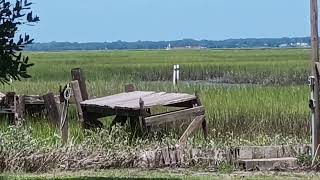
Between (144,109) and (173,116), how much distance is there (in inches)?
30.2

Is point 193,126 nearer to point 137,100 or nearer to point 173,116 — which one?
point 173,116

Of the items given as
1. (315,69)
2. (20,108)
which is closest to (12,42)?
(315,69)

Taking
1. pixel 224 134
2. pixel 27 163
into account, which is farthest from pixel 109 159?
pixel 224 134

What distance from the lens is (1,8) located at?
5.35 meters

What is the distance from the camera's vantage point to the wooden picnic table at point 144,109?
11.0m

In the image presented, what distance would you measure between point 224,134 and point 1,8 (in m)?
7.88

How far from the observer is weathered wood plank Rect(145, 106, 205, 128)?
36.1 feet

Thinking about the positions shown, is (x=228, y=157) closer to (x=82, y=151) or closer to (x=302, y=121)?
(x=82, y=151)

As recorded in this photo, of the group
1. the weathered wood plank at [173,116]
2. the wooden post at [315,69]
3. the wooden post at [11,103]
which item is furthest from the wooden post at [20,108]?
the wooden post at [315,69]

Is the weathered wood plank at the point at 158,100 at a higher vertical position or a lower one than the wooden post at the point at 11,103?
higher

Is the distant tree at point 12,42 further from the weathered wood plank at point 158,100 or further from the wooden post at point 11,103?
the wooden post at point 11,103

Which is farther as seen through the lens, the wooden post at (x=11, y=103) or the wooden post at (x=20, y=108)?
the wooden post at (x=11, y=103)

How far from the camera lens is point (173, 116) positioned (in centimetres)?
1143

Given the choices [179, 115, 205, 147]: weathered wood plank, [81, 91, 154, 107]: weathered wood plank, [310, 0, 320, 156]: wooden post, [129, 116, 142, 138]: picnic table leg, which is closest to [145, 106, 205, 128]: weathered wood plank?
[179, 115, 205, 147]: weathered wood plank
